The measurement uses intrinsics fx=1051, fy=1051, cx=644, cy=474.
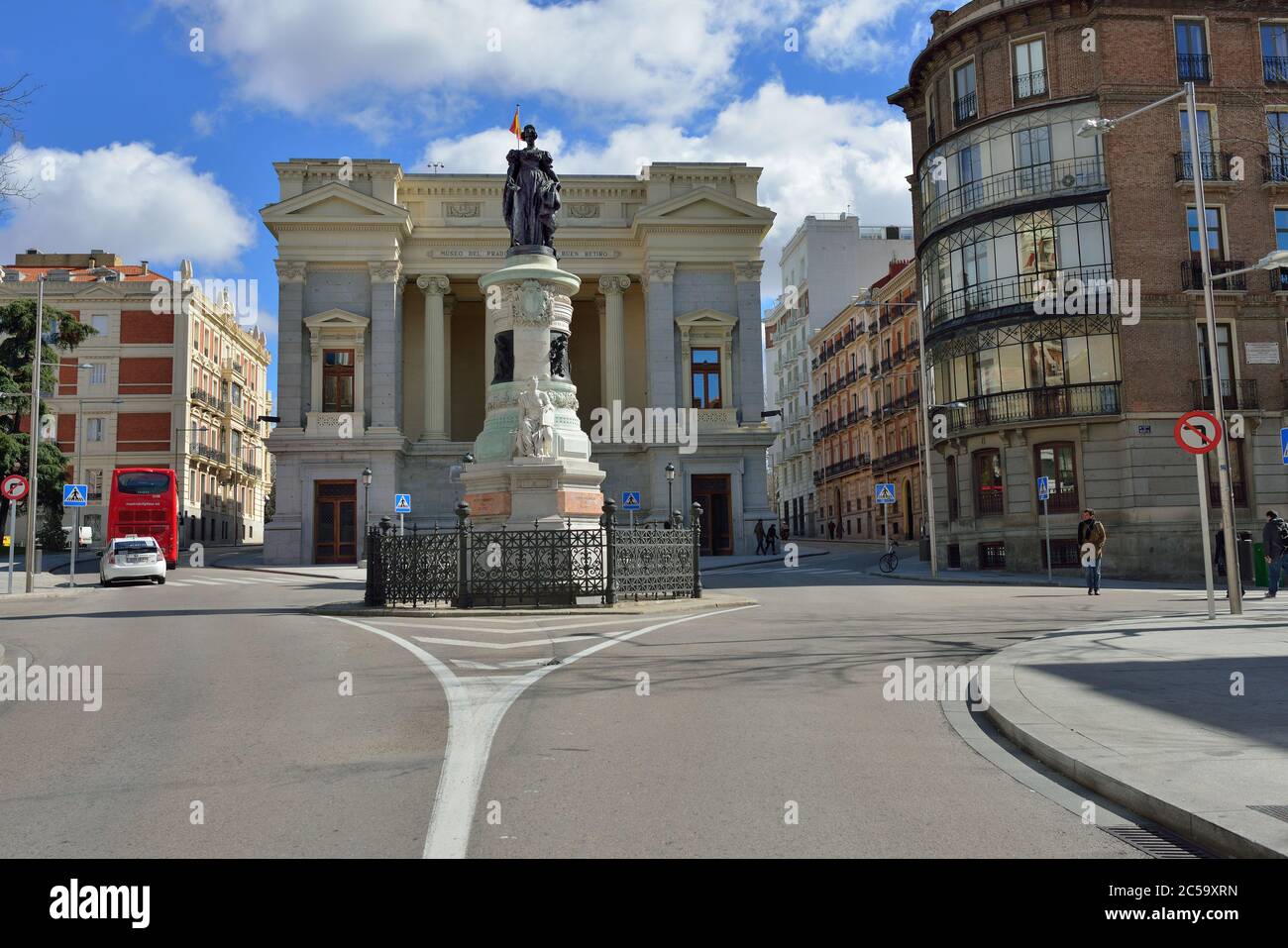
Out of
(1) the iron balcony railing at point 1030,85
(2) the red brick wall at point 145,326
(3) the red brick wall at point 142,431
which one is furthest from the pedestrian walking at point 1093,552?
(2) the red brick wall at point 145,326

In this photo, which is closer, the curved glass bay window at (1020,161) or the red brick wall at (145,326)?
the curved glass bay window at (1020,161)

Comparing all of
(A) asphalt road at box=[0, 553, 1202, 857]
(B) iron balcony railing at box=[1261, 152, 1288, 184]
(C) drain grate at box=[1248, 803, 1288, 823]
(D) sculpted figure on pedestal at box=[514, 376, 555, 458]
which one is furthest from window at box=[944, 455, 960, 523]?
(C) drain grate at box=[1248, 803, 1288, 823]

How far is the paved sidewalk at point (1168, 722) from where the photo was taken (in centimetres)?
521

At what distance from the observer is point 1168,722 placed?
748 cm

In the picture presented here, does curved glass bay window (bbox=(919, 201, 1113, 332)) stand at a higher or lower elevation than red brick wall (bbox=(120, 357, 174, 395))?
lower

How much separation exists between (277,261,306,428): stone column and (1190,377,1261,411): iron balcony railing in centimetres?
3851

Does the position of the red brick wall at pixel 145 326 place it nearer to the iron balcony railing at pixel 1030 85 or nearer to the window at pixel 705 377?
the window at pixel 705 377

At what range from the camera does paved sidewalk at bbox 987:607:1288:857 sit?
205 inches

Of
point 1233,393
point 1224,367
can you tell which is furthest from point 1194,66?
point 1233,393

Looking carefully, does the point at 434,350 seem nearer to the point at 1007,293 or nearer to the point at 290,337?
the point at 290,337

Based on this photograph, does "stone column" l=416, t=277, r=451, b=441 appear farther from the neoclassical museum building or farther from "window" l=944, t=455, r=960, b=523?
"window" l=944, t=455, r=960, b=523

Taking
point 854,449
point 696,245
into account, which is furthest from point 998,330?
point 854,449

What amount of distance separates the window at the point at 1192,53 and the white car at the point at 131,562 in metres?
38.0

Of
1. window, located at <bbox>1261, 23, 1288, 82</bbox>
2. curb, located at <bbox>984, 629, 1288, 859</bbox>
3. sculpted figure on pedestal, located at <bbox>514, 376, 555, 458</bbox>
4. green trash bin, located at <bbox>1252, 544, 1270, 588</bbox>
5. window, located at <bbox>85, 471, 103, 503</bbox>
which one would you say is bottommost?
curb, located at <bbox>984, 629, 1288, 859</bbox>
